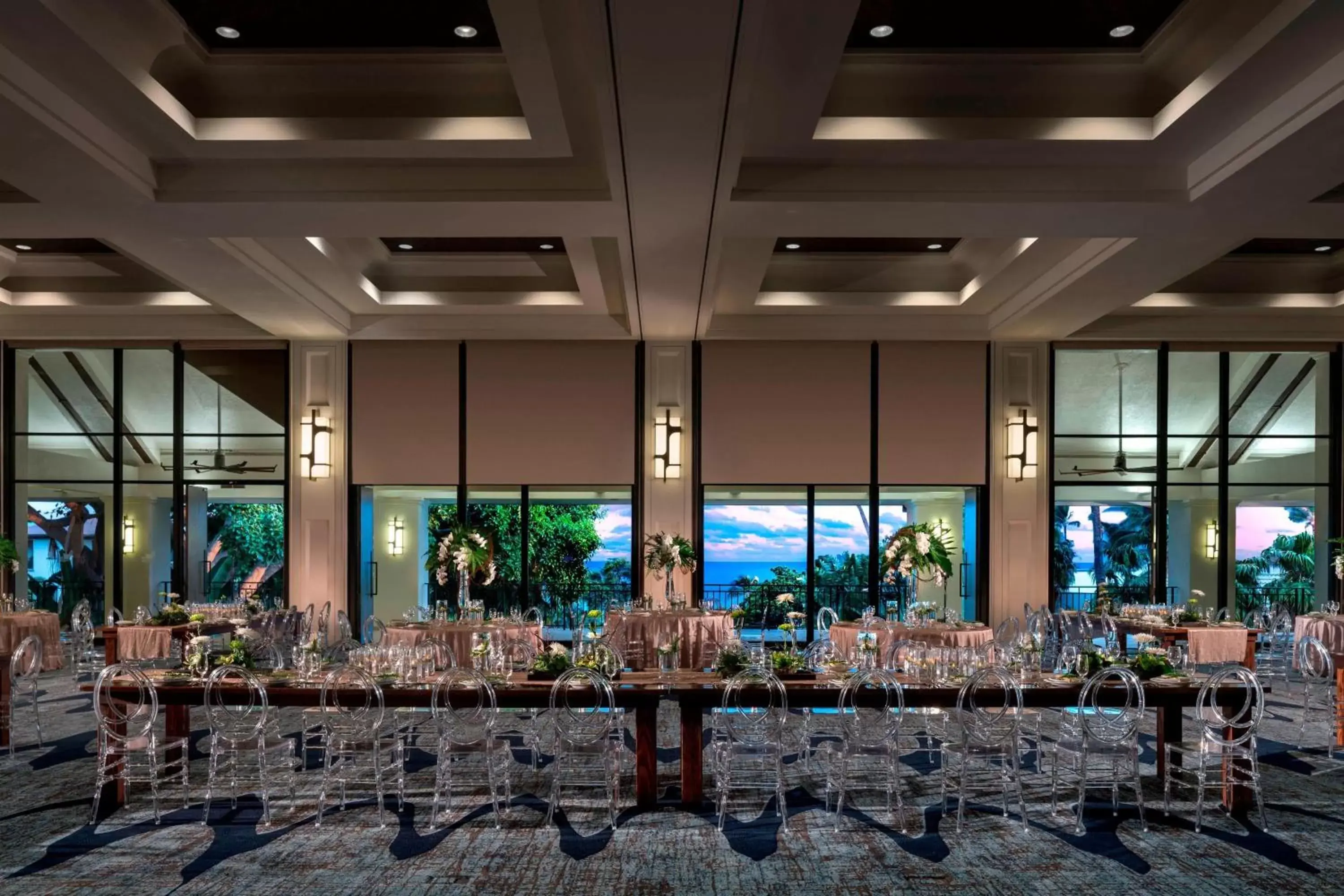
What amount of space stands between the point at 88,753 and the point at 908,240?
7952 mm

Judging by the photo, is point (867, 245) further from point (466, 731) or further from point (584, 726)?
point (466, 731)

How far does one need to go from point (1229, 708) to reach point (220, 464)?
1046 centimetres

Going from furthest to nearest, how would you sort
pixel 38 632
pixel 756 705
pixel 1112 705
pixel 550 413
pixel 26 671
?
1. pixel 550 413
2. pixel 38 632
3. pixel 26 671
4. pixel 1112 705
5. pixel 756 705

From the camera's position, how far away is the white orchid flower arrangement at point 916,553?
912 cm

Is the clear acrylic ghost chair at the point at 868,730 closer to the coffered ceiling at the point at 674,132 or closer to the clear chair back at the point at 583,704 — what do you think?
the clear chair back at the point at 583,704

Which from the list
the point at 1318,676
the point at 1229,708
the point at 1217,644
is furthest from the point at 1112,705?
the point at 1217,644

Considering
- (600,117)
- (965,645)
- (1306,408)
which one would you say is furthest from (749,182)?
(1306,408)

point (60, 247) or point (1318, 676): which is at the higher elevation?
point (60, 247)

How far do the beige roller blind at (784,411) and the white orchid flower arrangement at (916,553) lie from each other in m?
1.70

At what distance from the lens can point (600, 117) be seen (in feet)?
16.5

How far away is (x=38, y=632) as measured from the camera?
8773mm

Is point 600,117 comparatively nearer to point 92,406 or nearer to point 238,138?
point 238,138

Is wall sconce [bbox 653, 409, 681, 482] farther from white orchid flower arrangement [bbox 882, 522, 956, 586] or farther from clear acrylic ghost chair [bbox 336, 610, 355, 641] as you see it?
clear acrylic ghost chair [bbox 336, 610, 355, 641]

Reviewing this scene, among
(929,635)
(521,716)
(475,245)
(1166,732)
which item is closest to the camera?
(1166,732)
